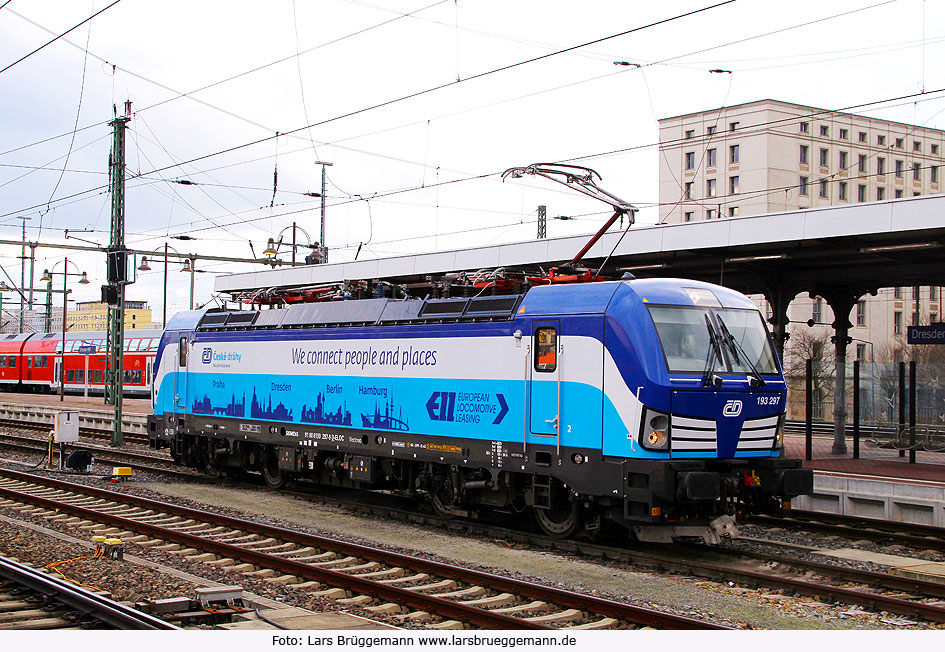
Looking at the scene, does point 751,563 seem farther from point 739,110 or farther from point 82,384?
point 739,110

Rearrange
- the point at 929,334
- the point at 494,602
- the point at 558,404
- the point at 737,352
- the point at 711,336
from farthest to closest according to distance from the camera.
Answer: the point at 929,334 → the point at 558,404 → the point at 737,352 → the point at 711,336 → the point at 494,602

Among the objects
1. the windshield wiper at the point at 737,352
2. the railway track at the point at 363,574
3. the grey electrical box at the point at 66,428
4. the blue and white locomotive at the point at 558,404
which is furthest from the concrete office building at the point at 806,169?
the railway track at the point at 363,574

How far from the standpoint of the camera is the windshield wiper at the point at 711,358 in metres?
11.6

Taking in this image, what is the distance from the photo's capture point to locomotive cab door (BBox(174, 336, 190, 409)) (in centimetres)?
2044

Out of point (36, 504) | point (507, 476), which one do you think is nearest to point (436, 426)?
point (507, 476)

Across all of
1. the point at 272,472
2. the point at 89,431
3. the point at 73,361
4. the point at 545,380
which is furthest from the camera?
the point at 73,361

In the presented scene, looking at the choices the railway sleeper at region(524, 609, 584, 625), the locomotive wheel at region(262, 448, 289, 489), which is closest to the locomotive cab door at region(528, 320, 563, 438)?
the railway sleeper at region(524, 609, 584, 625)

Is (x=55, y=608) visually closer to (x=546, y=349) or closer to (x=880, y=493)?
(x=546, y=349)

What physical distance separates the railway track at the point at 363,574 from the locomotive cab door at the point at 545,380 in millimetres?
2714

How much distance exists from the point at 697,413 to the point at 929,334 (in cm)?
1109

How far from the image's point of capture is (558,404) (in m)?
12.4

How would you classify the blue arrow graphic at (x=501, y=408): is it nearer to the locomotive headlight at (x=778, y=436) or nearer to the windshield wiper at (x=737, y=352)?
the windshield wiper at (x=737, y=352)

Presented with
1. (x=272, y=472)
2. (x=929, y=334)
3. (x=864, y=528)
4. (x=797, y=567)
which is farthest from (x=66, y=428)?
(x=929, y=334)

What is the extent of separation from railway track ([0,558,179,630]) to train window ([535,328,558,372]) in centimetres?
626
